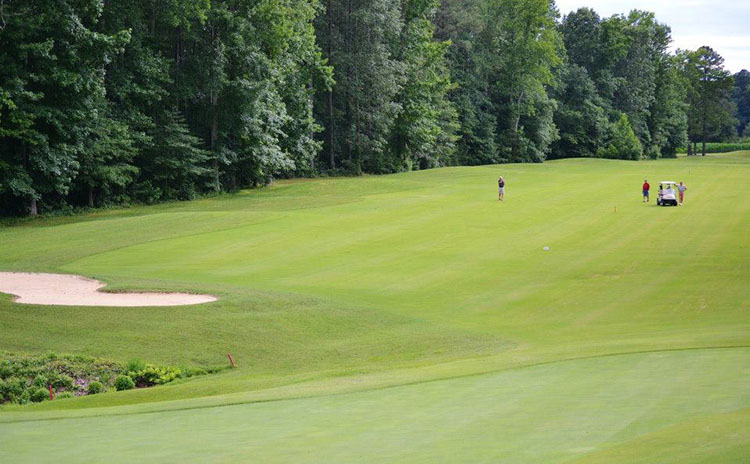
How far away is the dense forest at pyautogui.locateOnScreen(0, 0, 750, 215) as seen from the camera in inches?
1929

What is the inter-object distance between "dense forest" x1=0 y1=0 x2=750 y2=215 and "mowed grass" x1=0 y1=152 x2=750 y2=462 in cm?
523

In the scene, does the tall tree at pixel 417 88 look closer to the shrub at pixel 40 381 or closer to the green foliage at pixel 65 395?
the shrub at pixel 40 381

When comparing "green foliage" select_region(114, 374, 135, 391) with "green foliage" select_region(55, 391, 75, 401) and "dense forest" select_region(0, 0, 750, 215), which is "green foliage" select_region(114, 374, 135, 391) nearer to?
"green foliage" select_region(55, 391, 75, 401)

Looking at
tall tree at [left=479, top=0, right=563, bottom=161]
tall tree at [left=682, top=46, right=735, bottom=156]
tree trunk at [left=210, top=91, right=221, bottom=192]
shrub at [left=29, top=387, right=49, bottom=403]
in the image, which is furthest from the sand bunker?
tall tree at [left=682, top=46, right=735, bottom=156]

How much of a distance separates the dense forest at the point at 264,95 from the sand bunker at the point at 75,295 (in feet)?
62.8

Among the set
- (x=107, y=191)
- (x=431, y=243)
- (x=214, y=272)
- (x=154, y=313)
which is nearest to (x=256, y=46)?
(x=107, y=191)

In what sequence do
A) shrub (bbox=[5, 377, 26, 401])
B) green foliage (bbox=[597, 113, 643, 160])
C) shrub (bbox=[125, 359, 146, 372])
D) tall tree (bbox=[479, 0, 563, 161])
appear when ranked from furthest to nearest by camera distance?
1. green foliage (bbox=[597, 113, 643, 160])
2. tall tree (bbox=[479, 0, 563, 161])
3. shrub (bbox=[125, 359, 146, 372])
4. shrub (bbox=[5, 377, 26, 401])

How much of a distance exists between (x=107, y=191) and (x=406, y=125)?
37535 millimetres

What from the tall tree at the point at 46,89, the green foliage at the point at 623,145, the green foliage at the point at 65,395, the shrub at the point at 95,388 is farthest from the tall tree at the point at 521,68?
the green foliage at the point at 65,395

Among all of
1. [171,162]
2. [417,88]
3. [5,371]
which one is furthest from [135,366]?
[417,88]

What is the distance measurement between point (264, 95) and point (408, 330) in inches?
1596

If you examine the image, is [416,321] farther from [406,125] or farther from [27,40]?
[406,125]

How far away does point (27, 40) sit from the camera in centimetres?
4866

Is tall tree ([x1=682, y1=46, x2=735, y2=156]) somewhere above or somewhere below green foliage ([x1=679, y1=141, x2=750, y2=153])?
above
